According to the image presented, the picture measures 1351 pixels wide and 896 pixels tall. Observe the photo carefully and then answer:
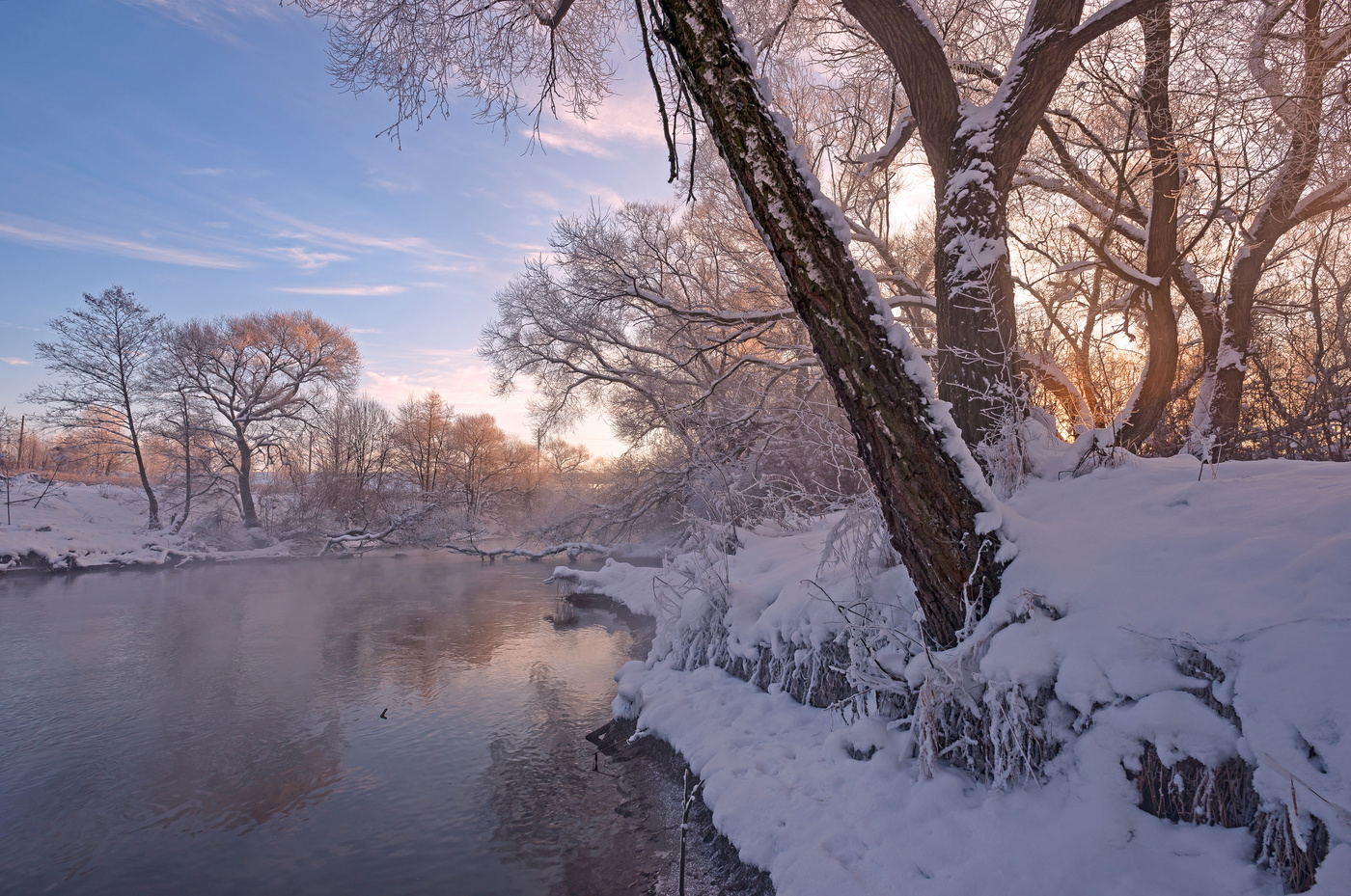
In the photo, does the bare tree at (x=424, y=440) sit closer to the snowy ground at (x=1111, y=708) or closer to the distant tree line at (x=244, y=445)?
the distant tree line at (x=244, y=445)

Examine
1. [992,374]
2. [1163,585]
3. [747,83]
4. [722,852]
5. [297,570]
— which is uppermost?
[747,83]

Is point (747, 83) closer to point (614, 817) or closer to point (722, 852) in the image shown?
point (722, 852)

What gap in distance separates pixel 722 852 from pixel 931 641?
1.72 m

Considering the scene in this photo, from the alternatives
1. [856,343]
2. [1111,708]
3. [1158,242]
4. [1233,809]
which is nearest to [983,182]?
[1158,242]

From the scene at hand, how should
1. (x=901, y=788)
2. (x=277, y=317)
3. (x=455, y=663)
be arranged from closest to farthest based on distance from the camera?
1. (x=901, y=788)
2. (x=455, y=663)
3. (x=277, y=317)

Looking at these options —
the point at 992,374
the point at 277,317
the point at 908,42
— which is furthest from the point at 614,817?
the point at 277,317

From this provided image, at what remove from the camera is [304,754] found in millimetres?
5660

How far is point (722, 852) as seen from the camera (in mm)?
3555

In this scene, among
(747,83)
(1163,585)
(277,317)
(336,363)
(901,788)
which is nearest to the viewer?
(1163,585)

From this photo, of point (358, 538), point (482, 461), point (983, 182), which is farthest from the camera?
point (482, 461)

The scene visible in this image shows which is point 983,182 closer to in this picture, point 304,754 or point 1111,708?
point 1111,708

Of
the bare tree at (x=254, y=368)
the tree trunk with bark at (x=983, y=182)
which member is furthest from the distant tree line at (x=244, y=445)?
the tree trunk with bark at (x=983, y=182)

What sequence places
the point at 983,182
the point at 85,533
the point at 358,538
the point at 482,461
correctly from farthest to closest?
the point at 482,461 < the point at 358,538 < the point at 85,533 < the point at 983,182

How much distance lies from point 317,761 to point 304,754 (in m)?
0.26
